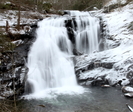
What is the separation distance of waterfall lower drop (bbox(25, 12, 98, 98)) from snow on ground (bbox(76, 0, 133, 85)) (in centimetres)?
133

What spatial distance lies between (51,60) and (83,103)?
218 inches

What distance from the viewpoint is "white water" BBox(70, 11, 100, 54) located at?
48.6ft

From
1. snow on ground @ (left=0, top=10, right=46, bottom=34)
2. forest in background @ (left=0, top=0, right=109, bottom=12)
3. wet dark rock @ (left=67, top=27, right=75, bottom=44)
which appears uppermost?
forest in background @ (left=0, top=0, right=109, bottom=12)

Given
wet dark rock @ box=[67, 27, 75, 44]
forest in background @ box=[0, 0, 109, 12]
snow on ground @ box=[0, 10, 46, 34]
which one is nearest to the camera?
Result: snow on ground @ box=[0, 10, 46, 34]

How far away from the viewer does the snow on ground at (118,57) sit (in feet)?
33.4

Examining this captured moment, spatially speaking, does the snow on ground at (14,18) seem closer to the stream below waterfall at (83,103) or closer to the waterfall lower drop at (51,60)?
the waterfall lower drop at (51,60)

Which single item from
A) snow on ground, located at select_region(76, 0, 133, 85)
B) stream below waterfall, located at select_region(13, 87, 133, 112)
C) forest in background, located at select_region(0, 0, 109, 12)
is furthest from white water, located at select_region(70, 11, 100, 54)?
forest in background, located at select_region(0, 0, 109, 12)

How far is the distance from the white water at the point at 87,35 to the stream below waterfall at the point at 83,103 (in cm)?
642

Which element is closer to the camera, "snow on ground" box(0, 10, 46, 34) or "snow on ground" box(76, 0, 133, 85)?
"snow on ground" box(76, 0, 133, 85)

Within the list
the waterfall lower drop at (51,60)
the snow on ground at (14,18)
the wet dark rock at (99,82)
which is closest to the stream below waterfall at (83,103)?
the waterfall lower drop at (51,60)

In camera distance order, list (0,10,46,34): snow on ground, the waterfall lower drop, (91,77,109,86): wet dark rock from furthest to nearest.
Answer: (0,10,46,34): snow on ground
(91,77,109,86): wet dark rock
the waterfall lower drop

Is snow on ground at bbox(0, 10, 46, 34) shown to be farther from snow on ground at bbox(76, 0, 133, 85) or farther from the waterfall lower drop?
snow on ground at bbox(76, 0, 133, 85)

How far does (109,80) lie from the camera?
34.0 ft

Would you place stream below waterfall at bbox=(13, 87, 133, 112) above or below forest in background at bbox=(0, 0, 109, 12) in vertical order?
below
